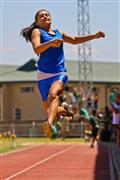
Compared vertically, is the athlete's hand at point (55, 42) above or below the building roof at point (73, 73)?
below

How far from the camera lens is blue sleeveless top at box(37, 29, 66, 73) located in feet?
25.8

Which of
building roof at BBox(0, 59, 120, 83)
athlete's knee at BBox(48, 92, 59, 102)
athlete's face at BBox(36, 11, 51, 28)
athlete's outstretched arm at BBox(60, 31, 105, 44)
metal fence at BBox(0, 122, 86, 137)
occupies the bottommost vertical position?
metal fence at BBox(0, 122, 86, 137)

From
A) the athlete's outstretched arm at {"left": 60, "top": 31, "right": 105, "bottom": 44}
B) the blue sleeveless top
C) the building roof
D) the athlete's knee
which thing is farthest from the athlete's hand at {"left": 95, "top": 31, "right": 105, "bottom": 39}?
the building roof

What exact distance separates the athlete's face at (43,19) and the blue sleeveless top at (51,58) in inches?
3.7

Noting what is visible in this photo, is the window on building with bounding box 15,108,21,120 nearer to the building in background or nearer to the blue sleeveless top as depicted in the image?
the building in background

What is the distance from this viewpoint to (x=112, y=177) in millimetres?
13820

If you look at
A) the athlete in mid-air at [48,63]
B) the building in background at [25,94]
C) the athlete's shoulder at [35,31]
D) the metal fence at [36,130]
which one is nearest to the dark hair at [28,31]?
the athlete in mid-air at [48,63]

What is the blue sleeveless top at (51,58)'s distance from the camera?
785cm

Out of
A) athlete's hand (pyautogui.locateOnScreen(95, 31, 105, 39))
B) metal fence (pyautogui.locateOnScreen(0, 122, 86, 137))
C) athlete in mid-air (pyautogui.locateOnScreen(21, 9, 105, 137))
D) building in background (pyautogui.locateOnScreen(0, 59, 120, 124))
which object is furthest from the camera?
building in background (pyautogui.locateOnScreen(0, 59, 120, 124))

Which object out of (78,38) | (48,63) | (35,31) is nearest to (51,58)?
(48,63)

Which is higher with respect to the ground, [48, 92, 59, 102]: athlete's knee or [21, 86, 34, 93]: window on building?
[21, 86, 34, 93]: window on building

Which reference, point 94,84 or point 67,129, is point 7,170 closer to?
point 67,129

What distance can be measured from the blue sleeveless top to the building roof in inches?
2121

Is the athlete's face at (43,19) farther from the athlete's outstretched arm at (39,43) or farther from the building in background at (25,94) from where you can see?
the building in background at (25,94)
